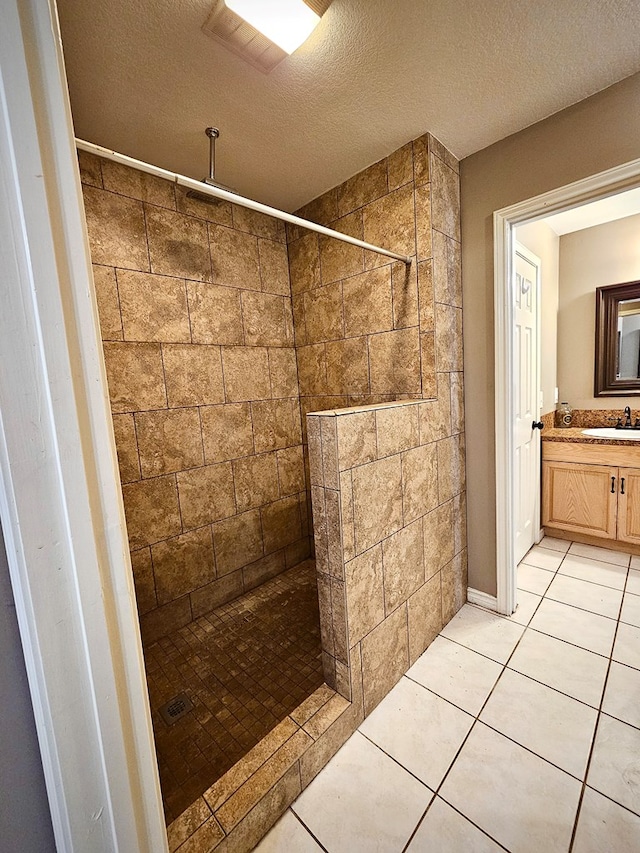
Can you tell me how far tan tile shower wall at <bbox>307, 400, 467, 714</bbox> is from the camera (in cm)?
135

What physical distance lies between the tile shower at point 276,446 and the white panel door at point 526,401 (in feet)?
2.25

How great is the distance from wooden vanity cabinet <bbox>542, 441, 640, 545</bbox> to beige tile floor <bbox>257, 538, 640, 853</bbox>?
2.55 ft

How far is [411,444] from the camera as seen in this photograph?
167 cm

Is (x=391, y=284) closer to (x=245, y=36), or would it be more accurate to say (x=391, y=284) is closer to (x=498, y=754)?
(x=245, y=36)

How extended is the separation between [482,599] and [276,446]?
1.59m

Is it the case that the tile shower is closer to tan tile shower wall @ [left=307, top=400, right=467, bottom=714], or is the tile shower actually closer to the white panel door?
tan tile shower wall @ [left=307, top=400, right=467, bottom=714]

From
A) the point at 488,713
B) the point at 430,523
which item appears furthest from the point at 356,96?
the point at 488,713

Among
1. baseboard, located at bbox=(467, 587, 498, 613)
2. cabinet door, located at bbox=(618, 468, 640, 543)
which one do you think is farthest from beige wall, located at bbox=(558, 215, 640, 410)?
baseboard, located at bbox=(467, 587, 498, 613)

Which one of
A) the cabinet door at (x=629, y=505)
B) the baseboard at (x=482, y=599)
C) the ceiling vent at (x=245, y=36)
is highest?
the ceiling vent at (x=245, y=36)

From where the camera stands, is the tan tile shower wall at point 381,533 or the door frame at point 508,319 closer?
the tan tile shower wall at point 381,533

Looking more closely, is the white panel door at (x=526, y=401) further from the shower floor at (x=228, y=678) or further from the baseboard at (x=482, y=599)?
the shower floor at (x=228, y=678)

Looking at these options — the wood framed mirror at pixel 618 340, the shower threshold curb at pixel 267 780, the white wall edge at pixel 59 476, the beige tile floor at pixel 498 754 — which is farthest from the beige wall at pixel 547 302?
the white wall edge at pixel 59 476

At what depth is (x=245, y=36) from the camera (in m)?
1.18

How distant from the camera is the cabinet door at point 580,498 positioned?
2.57 m
